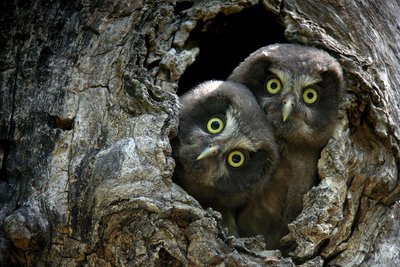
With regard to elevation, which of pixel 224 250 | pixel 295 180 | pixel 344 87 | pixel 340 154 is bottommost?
pixel 224 250

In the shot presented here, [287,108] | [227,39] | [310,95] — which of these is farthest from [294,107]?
[227,39]

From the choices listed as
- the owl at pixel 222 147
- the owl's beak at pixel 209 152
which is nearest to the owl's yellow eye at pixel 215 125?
the owl at pixel 222 147

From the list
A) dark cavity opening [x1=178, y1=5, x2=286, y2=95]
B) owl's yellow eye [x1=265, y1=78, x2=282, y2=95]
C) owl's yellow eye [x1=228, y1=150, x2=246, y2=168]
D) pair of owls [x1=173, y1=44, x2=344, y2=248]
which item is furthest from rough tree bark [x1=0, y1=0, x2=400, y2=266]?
owl's yellow eye [x1=228, y1=150, x2=246, y2=168]

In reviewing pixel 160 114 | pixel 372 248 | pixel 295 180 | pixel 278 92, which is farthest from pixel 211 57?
pixel 372 248

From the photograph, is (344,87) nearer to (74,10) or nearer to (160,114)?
(160,114)

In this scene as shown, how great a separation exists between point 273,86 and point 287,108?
0.90 ft

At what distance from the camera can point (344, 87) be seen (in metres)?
3.74

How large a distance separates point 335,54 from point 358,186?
0.83 meters

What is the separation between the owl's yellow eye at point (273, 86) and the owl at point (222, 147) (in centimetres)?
19

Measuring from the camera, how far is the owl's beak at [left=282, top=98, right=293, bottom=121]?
3.69 m

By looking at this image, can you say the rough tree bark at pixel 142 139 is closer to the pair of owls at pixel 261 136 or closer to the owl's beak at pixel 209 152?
the pair of owls at pixel 261 136

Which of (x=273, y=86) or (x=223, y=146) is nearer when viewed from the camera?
(x=223, y=146)

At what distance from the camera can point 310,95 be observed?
387cm

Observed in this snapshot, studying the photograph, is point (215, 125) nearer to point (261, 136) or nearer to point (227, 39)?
point (261, 136)
